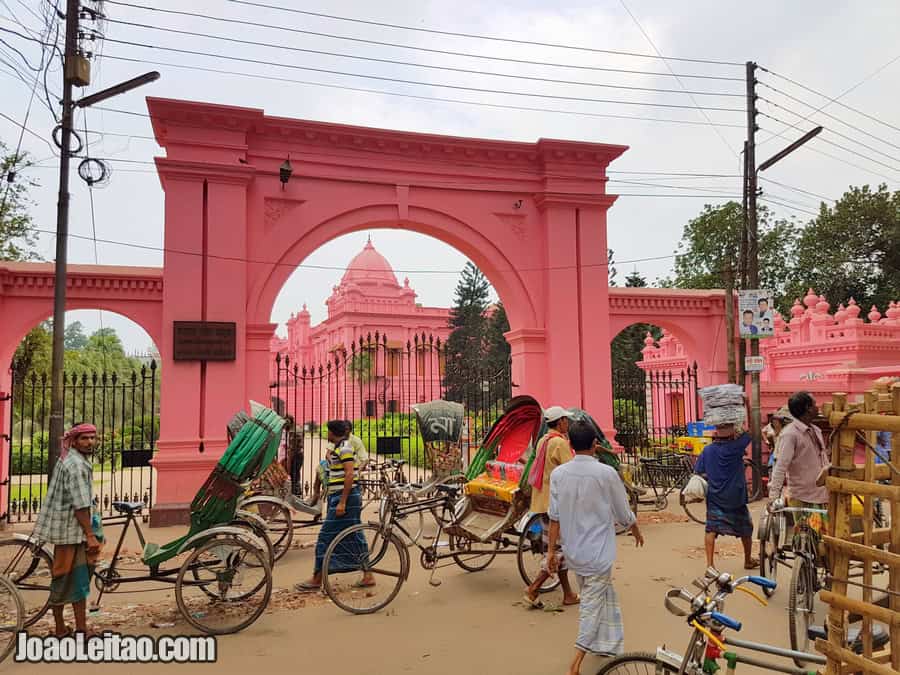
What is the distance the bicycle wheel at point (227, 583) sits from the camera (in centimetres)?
494

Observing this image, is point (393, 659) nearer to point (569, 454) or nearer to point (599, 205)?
point (569, 454)

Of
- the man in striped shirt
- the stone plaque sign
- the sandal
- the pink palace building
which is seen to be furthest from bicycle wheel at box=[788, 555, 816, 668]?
the pink palace building

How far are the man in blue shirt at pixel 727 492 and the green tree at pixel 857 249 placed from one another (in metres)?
26.1

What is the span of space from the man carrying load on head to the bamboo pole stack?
2.74 m

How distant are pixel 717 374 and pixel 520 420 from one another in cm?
739

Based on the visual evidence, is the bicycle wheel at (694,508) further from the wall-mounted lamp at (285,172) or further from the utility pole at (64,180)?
the utility pole at (64,180)

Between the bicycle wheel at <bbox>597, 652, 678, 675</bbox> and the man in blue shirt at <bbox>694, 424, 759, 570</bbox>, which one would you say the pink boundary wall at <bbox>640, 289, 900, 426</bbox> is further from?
the bicycle wheel at <bbox>597, 652, 678, 675</bbox>

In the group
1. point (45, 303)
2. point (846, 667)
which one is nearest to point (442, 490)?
point (846, 667)

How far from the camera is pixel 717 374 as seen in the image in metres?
12.8

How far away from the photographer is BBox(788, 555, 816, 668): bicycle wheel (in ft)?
14.0

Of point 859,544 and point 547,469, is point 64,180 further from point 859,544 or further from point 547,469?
point 859,544

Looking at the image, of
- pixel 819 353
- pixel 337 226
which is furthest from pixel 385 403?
pixel 819 353

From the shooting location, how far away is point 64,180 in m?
7.70

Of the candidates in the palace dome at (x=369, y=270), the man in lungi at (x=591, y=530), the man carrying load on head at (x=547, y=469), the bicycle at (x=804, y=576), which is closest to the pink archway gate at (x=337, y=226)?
the man carrying load on head at (x=547, y=469)
